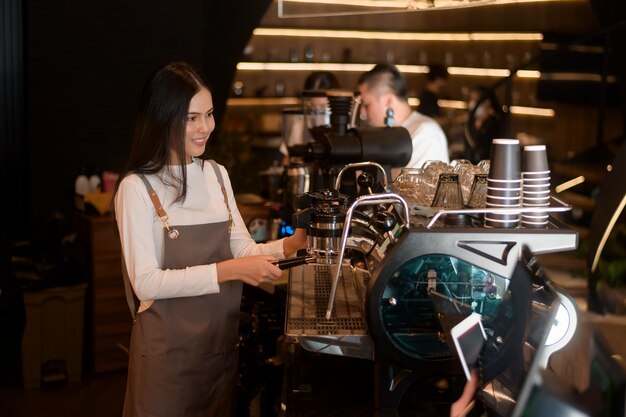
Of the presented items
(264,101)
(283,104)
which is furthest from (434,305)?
(283,104)

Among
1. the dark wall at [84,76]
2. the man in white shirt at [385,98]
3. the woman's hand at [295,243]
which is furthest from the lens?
the dark wall at [84,76]

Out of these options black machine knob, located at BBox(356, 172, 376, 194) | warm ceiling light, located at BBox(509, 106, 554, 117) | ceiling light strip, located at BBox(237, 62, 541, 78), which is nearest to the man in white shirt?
black machine knob, located at BBox(356, 172, 376, 194)

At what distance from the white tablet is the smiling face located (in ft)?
4.10

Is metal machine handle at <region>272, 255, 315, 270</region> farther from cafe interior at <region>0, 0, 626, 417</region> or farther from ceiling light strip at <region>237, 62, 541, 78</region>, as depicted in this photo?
ceiling light strip at <region>237, 62, 541, 78</region>

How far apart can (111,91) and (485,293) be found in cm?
445

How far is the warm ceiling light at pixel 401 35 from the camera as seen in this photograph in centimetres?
955

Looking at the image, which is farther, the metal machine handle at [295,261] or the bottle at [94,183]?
the bottle at [94,183]

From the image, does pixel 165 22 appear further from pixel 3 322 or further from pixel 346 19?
pixel 346 19

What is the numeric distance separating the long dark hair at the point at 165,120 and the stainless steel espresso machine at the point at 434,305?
574mm

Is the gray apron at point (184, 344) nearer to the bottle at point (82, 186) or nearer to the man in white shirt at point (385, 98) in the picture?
the man in white shirt at point (385, 98)

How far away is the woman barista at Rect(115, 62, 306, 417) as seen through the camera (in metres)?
2.64

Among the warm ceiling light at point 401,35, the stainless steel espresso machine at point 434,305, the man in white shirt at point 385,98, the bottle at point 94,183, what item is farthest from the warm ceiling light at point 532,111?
the stainless steel espresso machine at point 434,305

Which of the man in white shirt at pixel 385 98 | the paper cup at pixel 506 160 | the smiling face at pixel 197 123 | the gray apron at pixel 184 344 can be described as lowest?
the gray apron at pixel 184 344

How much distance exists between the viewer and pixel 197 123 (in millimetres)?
2719
